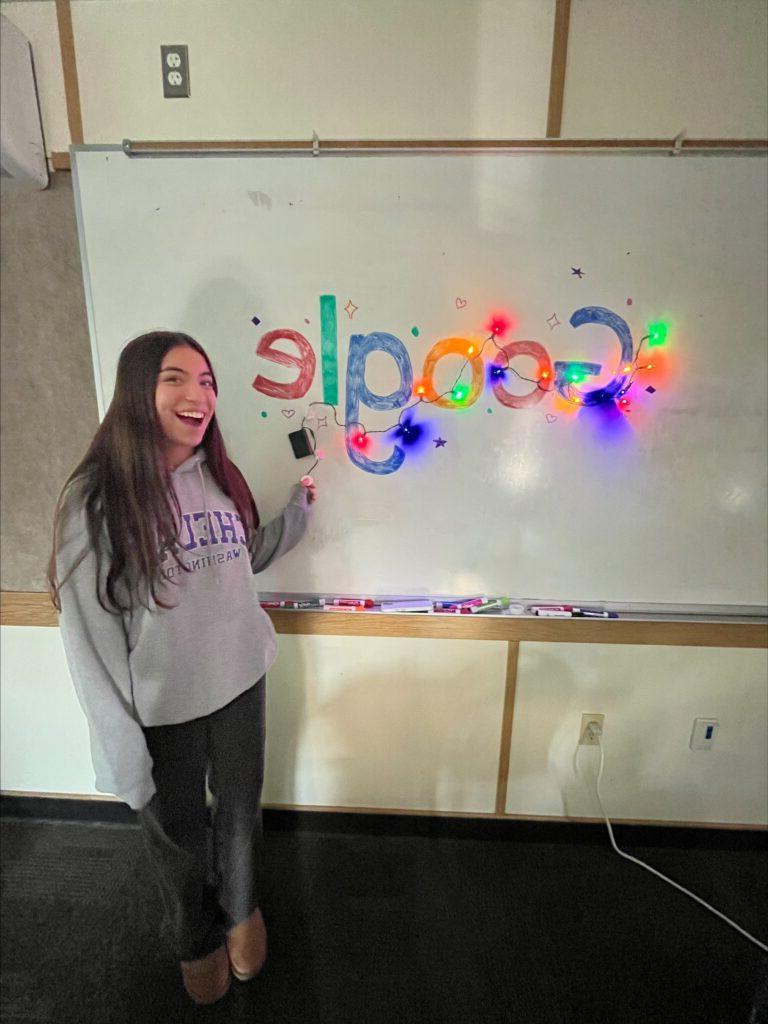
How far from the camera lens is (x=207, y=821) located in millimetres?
1104

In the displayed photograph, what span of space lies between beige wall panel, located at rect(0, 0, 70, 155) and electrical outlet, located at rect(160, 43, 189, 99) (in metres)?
0.27

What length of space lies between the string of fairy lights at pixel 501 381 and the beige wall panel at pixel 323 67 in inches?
21.0

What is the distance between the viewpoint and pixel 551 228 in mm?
1209

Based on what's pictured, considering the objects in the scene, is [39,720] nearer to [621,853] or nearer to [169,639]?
[169,639]

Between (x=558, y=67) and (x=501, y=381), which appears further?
(x=501, y=381)

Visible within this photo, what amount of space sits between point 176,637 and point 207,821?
0.47 metres

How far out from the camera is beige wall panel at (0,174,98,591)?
4.24ft

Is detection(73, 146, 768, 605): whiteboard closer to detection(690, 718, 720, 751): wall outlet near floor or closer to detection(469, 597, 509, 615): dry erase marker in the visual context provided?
detection(469, 597, 509, 615): dry erase marker

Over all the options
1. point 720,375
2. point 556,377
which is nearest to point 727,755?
point 720,375

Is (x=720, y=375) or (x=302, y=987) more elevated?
(x=720, y=375)

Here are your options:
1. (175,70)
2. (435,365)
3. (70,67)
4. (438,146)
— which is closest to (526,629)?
(435,365)

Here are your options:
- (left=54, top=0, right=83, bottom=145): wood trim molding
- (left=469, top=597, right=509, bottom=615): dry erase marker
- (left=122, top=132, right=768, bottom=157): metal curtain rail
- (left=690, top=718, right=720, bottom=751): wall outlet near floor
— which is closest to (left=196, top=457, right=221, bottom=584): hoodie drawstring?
(left=469, top=597, right=509, bottom=615): dry erase marker

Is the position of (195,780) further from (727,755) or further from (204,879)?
(727,755)

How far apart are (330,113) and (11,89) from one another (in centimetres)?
74
